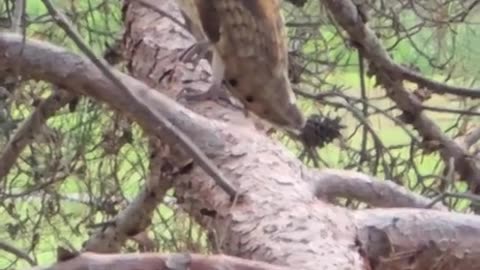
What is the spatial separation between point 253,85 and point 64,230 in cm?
110

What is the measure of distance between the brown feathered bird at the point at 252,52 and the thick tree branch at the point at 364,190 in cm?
8

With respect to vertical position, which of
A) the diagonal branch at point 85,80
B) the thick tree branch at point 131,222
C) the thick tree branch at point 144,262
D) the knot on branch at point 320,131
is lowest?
the thick tree branch at point 131,222

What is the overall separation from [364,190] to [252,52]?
0.22m

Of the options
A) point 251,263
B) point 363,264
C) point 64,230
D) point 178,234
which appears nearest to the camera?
point 251,263

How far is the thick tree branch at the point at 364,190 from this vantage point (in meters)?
1.24

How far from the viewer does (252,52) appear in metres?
1.23

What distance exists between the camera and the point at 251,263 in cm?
79

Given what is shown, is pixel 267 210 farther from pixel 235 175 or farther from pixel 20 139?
pixel 20 139

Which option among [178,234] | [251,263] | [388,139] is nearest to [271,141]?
[178,234]

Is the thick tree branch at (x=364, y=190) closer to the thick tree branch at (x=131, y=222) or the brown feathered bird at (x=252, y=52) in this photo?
the brown feathered bird at (x=252, y=52)

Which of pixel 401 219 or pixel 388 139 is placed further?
pixel 388 139

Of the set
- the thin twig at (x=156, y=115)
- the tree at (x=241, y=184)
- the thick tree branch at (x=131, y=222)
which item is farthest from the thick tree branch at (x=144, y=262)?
the thick tree branch at (x=131, y=222)

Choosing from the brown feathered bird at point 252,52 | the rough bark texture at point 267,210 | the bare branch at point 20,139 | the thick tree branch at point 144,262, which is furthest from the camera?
the bare branch at point 20,139

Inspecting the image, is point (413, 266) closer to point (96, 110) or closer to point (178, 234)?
point (178, 234)
